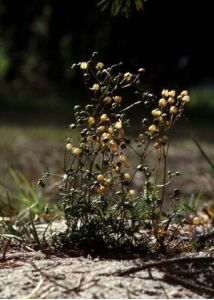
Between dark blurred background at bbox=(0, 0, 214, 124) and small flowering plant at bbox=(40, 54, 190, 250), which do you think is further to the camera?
dark blurred background at bbox=(0, 0, 214, 124)

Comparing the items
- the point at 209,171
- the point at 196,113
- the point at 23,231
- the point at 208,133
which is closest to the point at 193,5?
the point at 196,113

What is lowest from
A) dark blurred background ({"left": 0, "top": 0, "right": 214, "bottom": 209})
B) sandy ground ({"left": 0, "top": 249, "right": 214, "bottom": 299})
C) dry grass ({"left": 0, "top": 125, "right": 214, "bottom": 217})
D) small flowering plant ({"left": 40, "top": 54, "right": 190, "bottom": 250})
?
sandy ground ({"left": 0, "top": 249, "right": 214, "bottom": 299})

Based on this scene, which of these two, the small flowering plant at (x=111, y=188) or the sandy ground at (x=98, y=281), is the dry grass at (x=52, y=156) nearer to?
the small flowering plant at (x=111, y=188)

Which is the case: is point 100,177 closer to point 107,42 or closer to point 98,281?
point 98,281

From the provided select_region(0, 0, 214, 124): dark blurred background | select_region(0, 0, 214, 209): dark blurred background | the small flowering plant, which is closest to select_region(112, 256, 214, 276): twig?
the small flowering plant

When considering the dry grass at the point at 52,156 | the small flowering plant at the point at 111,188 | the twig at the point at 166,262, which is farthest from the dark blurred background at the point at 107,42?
the twig at the point at 166,262

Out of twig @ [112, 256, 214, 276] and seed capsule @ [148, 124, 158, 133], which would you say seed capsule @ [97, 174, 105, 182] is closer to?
seed capsule @ [148, 124, 158, 133]

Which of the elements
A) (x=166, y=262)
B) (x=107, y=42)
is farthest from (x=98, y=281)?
(x=107, y=42)
